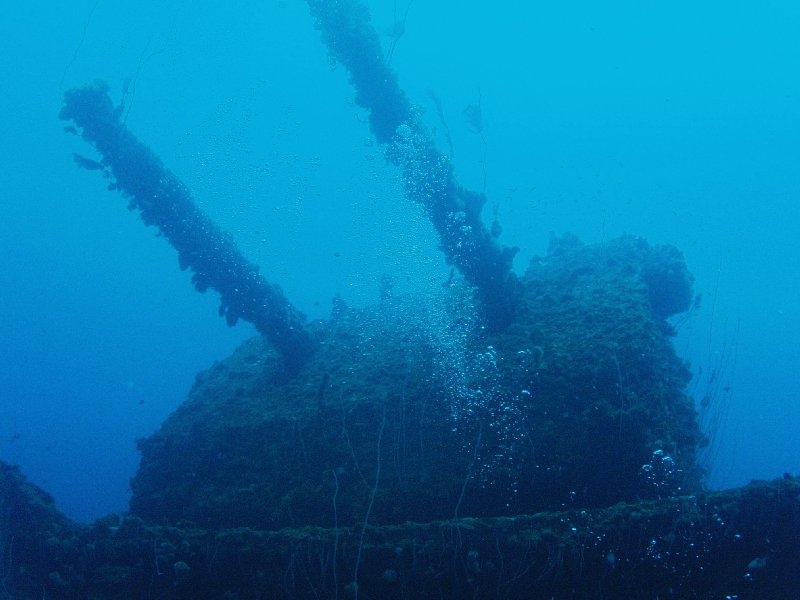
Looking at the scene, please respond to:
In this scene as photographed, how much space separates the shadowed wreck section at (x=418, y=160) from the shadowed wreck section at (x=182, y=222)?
3.08 meters

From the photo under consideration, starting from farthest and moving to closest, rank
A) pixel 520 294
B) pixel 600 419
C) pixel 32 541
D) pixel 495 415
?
1. pixel 520 294
2. pixel 495 415
3. pixel 600 419
4. pixel 32 541

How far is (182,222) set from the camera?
7988 millimetres

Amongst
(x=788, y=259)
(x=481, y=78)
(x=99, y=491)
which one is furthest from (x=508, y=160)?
(x=99, y=491)

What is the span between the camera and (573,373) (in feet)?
20.1

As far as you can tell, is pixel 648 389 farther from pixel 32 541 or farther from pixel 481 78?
pixel 481 78

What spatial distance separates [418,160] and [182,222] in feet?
13.1

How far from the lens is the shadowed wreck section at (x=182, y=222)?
7500mm

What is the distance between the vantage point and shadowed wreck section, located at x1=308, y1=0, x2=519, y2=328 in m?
7.77

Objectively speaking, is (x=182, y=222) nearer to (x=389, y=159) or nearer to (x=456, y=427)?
(x=389, y=159)

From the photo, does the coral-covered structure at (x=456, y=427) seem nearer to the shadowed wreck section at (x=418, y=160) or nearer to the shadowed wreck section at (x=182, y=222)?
the shadowed wreck section at (x=418, y=160)

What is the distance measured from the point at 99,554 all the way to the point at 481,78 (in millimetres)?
106663

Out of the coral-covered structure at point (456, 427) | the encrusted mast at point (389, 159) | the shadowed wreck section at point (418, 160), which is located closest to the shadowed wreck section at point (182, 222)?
the encrusted mast at point (389, 159)

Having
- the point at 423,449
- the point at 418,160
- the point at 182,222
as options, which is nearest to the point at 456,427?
the point at 423,449

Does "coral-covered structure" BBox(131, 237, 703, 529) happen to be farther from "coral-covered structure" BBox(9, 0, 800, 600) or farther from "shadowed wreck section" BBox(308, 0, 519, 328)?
"shadowed wreck section" BBox(308, 0, 519, 328)
